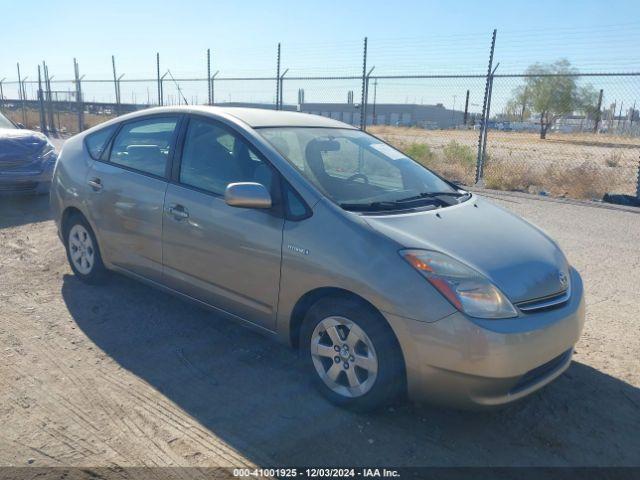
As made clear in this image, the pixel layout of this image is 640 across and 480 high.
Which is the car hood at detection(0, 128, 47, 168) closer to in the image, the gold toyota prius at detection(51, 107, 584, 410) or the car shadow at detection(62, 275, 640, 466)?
the gold toyota prius at detection(51, 107, 584, 410)

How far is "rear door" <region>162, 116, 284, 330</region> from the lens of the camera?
341 centimetres

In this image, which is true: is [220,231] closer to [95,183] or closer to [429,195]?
[429,195]

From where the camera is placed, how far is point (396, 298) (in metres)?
2.83

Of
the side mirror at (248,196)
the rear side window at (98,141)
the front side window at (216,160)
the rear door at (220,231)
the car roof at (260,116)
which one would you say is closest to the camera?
the side mirror at (248,196)

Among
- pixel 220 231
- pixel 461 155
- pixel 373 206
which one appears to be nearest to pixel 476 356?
pixel 373 206

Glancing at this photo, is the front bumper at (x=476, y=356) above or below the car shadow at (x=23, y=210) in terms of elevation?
above

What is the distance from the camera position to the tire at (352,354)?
2.92 metres

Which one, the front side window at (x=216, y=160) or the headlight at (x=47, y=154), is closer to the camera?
the front side window at (x=216, y=160)

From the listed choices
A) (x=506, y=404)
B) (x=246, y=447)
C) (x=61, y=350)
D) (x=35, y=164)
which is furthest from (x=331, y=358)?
(x=35, y=164)

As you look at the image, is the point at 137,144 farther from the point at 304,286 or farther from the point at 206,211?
the point at 304,286

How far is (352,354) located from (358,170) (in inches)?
59.1

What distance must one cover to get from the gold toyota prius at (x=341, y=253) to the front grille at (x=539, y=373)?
0.01 meters

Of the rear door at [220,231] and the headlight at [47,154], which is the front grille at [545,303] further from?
the headlight at [47,154]

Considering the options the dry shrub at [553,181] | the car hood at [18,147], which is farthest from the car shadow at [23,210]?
the dry shrub at [553,181]
